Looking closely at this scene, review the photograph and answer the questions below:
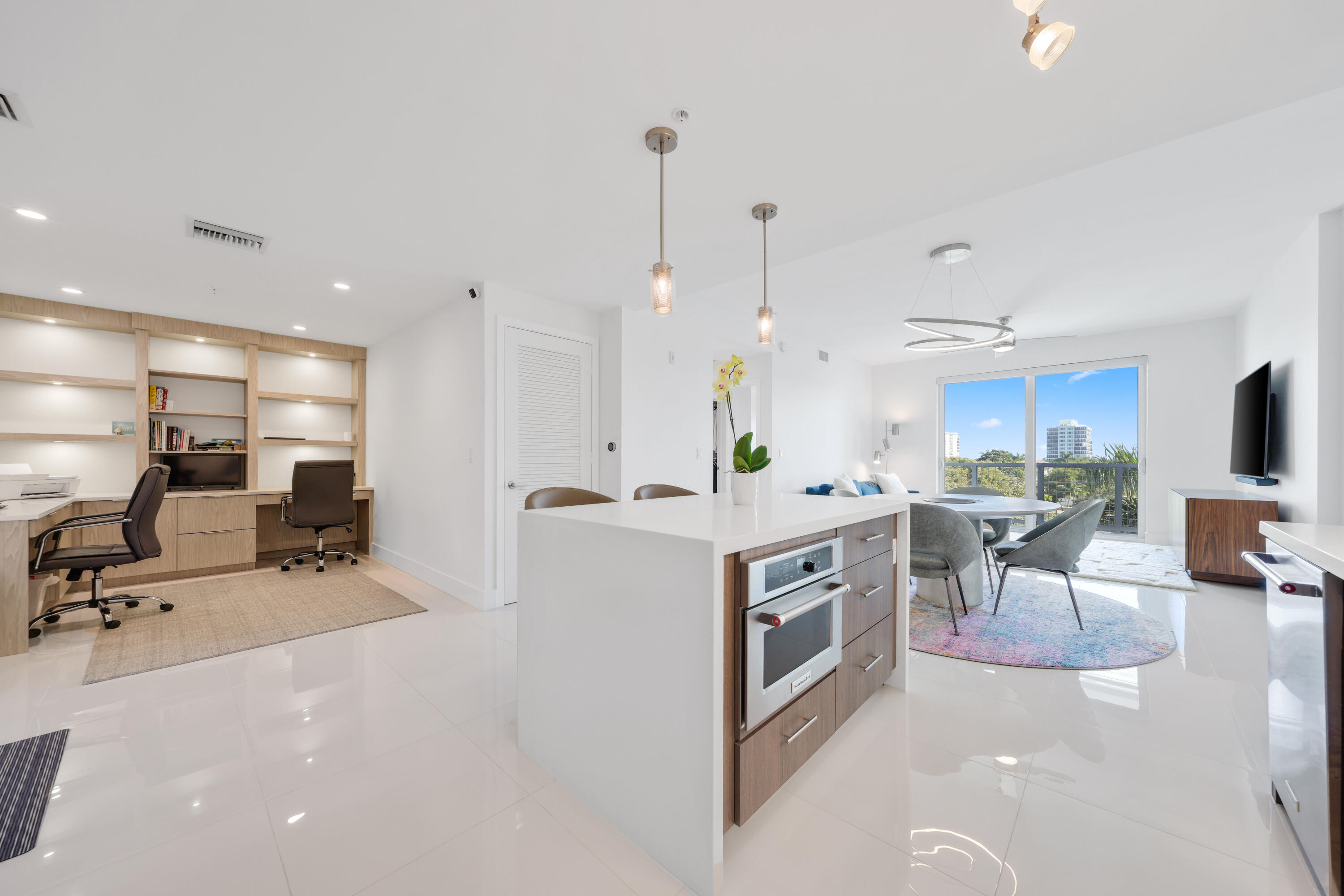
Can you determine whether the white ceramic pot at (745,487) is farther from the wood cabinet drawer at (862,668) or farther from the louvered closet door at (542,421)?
the louvered closet door at (542,421)

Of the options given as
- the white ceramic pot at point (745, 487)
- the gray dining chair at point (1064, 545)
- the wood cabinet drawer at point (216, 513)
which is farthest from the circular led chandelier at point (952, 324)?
the wood cabinet drawer at point (216, 513)

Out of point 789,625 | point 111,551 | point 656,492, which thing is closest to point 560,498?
point 656,492

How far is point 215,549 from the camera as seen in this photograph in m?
4.51

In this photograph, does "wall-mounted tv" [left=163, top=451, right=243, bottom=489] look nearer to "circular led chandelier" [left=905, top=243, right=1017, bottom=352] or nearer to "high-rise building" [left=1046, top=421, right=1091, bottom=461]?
"circular led chandelier" [left=905, top=243, right=1017, bottom=352]

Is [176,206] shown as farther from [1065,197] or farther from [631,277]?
[1065,197]

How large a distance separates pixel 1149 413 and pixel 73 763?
29.1ft

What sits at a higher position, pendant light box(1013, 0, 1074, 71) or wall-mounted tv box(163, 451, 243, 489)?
pendant light box(1013, 0, 1074, 71)

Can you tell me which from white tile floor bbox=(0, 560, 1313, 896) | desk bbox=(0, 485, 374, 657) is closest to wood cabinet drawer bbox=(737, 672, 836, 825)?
white tile floor bbox=(0, 560, 1313, 896)

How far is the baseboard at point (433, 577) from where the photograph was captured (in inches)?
148

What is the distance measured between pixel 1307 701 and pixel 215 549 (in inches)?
255

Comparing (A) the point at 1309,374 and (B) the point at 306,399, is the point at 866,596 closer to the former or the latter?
(A) the point at 1309,374

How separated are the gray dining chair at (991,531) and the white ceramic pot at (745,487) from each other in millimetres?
2537

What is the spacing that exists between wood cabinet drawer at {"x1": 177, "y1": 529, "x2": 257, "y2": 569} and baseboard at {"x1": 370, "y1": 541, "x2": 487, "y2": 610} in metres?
1.04

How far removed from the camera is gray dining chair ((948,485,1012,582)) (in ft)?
12.9
